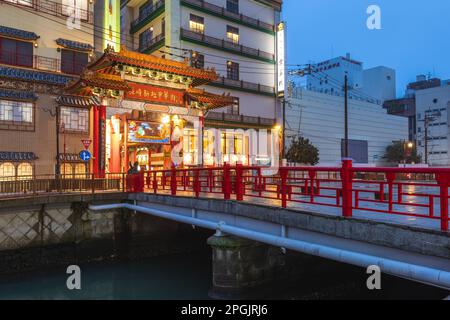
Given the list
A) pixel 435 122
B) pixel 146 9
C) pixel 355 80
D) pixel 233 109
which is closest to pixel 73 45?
pixel 146 9

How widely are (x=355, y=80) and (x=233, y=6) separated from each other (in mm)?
46147

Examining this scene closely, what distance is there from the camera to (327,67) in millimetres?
80875

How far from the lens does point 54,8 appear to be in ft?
88.4

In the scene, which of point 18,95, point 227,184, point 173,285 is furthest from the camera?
point 18,95

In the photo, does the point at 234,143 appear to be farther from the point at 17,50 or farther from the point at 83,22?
the point at 17,50

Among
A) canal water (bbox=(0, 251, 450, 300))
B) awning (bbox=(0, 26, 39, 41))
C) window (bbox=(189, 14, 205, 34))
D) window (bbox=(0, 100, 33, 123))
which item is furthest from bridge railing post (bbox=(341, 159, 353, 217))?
window (bbox=(189, 14, 205, 34))

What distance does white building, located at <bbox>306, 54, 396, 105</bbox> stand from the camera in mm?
77000

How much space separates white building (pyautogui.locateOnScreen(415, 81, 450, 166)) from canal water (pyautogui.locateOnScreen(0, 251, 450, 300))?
6575 cm

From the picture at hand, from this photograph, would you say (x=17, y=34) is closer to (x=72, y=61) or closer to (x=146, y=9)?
(x=72, y=61)

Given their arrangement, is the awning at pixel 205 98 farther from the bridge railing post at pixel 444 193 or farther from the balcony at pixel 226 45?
the bridge railing post at pixel 444 193

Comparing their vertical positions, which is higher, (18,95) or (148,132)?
(18,95)

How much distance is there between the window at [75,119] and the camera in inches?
1030

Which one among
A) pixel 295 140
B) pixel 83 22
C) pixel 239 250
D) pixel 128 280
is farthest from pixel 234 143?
pixel 239 250

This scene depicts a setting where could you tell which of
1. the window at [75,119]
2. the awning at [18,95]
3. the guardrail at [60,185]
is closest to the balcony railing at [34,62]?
the awning at [18,95]
